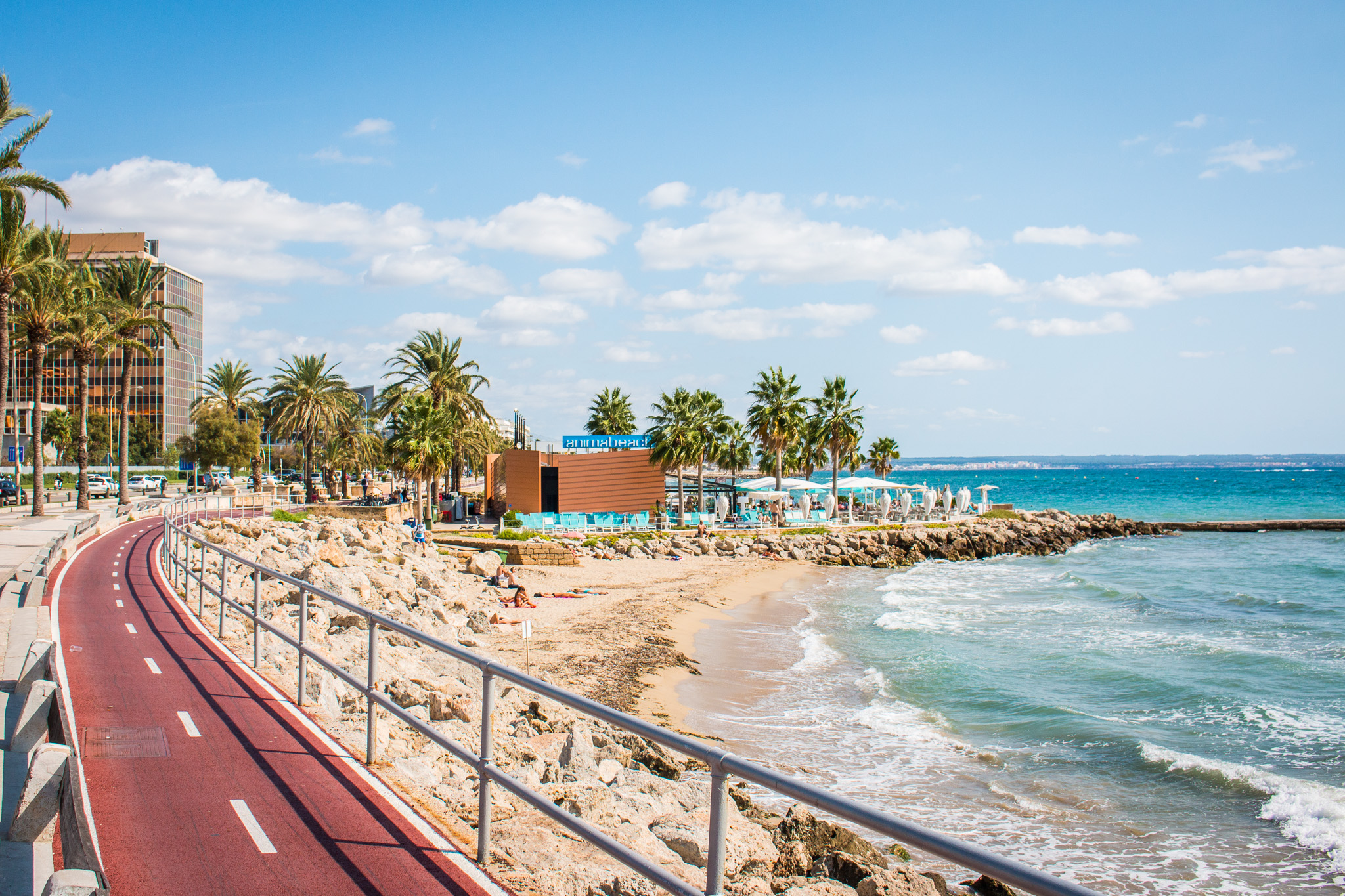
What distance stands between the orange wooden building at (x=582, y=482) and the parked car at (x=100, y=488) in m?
27.2

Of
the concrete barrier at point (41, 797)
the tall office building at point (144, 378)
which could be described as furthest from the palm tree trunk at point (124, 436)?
the tall office building at point (144, 378)

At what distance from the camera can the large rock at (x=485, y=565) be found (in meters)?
30.9

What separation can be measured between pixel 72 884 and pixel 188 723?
Answer: 189 inches

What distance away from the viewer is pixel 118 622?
513 inches

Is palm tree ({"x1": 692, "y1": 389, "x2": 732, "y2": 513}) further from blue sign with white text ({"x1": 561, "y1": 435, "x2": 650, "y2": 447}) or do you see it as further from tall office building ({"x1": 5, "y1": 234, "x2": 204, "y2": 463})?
tall office building ({"x1": 5, "y1": 234, "x2": 204, "y2": 463})

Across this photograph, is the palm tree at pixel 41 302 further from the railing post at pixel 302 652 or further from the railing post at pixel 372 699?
the railing post at pixel 372 699

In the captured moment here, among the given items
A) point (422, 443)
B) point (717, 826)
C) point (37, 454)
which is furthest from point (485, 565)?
point (717, 826)

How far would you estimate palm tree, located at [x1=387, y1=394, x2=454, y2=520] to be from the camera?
151ft

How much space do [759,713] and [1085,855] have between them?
668cm

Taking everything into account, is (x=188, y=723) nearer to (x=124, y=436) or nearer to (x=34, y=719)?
(x=34, y=719)

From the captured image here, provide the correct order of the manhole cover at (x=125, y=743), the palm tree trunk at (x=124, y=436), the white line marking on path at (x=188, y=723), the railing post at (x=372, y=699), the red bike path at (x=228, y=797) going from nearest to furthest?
the red bike path at (x=228, y=797), the railing post at (x=372, y=699), the manhole cover at (x=125, y=743), the white line marking on path at (x=188, y=723), the palm tree trunk at (x=124, y=436)

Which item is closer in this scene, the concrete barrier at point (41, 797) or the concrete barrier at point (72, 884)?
the concrete barrier at point (72, 884)

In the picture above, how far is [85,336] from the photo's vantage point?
1714 inches

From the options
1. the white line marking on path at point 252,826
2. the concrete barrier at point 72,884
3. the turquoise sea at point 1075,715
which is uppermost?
the concrete barrier at point 72,884
